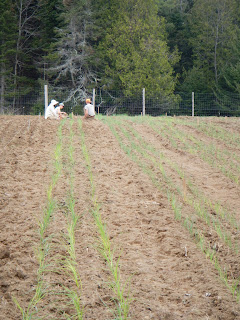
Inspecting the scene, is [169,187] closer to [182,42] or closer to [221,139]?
[221,139]

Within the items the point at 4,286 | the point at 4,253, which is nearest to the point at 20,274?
the point at 4,286

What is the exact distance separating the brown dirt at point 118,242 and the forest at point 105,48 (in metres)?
16.0

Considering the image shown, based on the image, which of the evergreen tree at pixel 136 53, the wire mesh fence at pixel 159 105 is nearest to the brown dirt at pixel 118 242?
the wire mesh fence at pixel 159 105

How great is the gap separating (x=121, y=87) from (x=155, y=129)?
526 inches

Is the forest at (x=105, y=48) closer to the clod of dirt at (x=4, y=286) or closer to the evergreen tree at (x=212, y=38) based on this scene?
the evergreen tree at (x=212, y=38)

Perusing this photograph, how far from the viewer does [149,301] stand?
292 centimetres

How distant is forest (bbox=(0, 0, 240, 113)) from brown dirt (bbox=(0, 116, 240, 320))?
16.0 meters

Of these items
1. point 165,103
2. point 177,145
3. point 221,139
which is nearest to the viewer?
point 177,145

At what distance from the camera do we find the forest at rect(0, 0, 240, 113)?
2342 cm

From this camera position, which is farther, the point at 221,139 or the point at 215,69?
the point at 215,69

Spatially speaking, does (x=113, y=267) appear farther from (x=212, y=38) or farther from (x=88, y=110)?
(x=212, y=38)

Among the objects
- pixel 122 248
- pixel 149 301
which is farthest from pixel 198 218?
pixel 149 301

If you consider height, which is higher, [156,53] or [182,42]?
[182,42]

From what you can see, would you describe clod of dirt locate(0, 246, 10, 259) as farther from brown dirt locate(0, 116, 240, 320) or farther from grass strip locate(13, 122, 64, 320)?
grass strip locate(13, 122, 64, 320)
